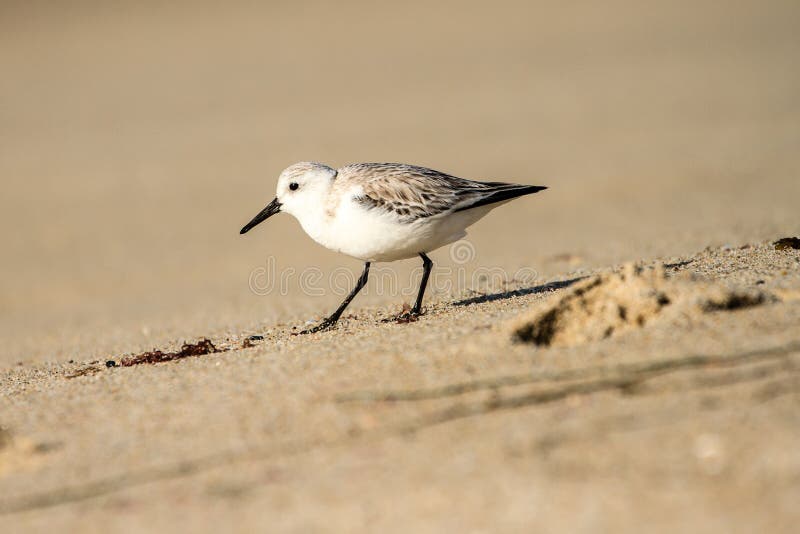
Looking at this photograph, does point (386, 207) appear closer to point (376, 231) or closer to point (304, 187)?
point (376, 231)

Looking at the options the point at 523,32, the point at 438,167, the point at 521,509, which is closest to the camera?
the point at 521,509

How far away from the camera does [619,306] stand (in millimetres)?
5074

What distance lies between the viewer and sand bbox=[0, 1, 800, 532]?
12.4 feet

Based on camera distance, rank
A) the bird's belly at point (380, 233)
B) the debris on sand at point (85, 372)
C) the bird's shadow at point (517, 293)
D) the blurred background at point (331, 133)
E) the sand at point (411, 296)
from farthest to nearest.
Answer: the blurred background at point (331, 133)
the bird's shadow at point (517, 293)
the bird's belly at point (380, 233)
the debris on sand at point (85, 372)
the sand at point (411, 296)

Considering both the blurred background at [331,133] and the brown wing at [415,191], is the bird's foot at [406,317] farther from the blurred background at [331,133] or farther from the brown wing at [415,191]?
the blurred background at [331,133]

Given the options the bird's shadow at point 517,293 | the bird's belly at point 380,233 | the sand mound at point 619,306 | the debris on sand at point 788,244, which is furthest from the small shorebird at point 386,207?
the debris on sand at point 788,244

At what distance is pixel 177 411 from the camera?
Result: 482 centimetres

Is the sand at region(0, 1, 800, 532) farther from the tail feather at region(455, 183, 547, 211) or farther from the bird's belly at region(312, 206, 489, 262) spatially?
the tail feather at region(455, 183, 547, 211)

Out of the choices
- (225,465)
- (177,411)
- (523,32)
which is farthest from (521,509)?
(523,32)

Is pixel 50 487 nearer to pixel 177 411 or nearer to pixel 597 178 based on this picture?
pixel 177 411

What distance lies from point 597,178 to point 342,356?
10882mm

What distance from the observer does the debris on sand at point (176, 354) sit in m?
6.20

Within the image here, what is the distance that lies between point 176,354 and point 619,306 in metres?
2.89

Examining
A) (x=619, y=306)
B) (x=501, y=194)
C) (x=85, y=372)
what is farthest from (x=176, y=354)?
(x=619, y=306)
